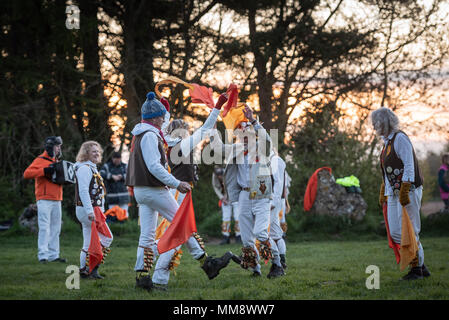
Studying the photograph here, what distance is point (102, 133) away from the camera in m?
17.6

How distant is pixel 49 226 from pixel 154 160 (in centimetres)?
490

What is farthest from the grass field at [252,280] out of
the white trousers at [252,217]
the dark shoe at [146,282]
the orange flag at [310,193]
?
the orange flag at [310,193]

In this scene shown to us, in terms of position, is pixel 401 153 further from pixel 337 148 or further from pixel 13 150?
pixel 13 150

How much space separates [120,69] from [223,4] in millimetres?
4192

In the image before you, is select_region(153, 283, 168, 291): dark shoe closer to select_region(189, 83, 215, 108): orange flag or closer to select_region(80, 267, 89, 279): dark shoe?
select_region(80, 267, 89, 279): dark shoe

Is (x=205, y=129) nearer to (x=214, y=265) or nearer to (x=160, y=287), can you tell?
(x=214, y=265)

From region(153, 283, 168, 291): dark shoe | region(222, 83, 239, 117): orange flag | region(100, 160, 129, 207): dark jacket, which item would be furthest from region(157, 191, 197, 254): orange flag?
region(100, 160, 129, 207): dark jacket

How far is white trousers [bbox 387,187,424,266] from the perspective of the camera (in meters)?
6.66

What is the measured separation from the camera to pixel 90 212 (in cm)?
738

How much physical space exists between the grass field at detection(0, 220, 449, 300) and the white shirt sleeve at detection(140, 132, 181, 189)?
4.09ft

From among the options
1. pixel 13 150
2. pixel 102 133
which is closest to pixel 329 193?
pixel 102 133

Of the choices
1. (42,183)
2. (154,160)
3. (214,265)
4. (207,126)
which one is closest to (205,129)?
(207,126)

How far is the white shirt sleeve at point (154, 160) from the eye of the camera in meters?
5.94

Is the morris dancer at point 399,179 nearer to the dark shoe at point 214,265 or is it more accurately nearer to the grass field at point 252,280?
the grass field at point 252,280
